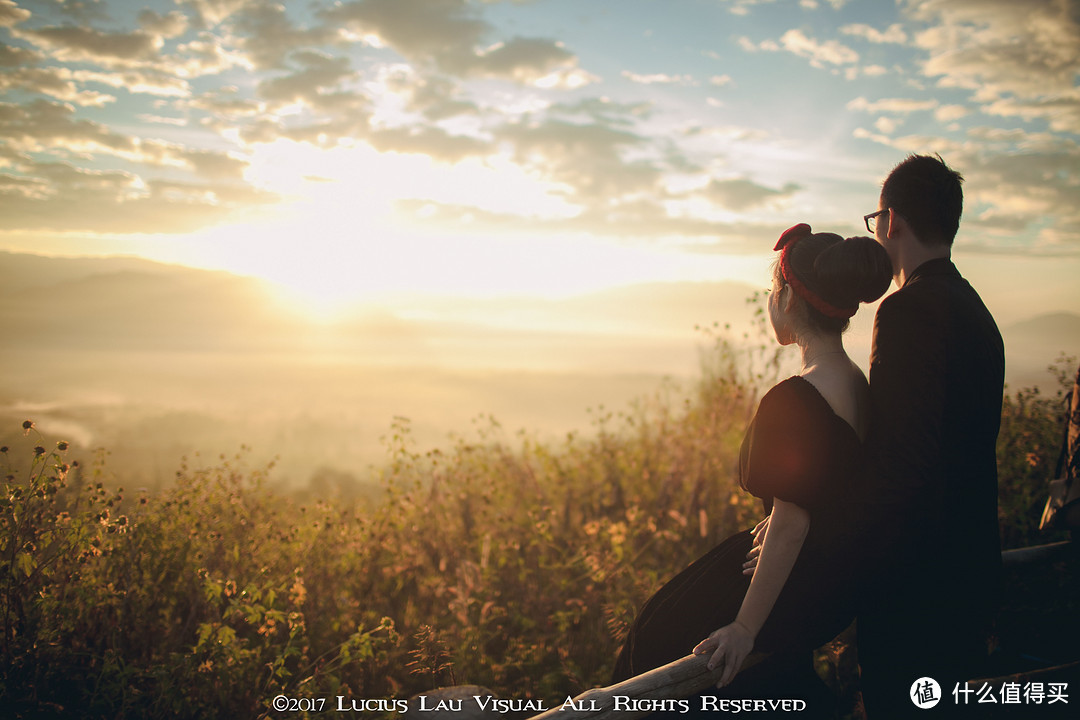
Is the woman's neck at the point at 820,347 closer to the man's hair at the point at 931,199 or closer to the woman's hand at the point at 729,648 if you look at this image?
→ the man's hair at the point at 931,199

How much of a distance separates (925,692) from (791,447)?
3.43 ft

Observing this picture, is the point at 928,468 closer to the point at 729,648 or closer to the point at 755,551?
the point at 755,551

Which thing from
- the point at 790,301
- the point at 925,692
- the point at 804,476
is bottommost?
the point at 925,692

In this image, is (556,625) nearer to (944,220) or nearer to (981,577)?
(981,577)

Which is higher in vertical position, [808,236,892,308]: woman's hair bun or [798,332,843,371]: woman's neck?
[808,236,892,308]: woman's hair bun

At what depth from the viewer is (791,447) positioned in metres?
2.04

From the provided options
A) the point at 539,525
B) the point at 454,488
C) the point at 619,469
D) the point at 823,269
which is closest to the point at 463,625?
the point at 539,525

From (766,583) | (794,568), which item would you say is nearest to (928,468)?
(794,568)

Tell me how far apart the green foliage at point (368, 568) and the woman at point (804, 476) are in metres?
1.81

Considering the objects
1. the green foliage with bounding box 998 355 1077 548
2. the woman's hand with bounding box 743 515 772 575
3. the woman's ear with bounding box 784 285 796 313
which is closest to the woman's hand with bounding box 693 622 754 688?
the woman's hand with bounding box 743 515 772 575

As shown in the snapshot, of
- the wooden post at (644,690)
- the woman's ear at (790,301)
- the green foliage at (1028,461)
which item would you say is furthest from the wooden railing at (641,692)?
the green foliage at (1028,461)

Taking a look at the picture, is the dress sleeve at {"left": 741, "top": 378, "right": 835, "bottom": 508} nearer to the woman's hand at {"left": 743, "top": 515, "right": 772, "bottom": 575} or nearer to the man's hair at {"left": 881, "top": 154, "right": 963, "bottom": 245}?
the woman's hand at {"left": 743, "top": 515, "right": 772, "bottom": 575}

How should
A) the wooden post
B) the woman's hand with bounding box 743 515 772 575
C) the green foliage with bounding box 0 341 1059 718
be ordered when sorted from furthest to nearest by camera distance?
1. the green foliage with bounding box 0 341 1059 718
2. the woman's hand with bounding box 743 515 772 575
3. the wooden post

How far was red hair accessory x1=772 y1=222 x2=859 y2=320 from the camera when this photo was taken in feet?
6.92
